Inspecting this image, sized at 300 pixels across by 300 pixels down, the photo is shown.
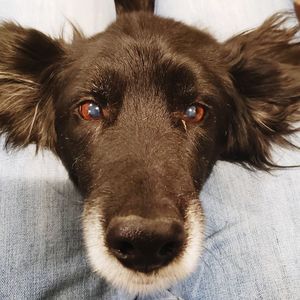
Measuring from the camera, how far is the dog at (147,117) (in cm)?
111

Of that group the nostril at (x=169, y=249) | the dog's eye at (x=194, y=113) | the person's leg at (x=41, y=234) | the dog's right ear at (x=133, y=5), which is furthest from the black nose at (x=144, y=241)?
the dog's right ear at (x=133, y=5)

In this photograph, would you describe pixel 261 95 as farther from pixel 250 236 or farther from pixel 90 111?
pixel 90 111

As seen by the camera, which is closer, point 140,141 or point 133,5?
point 140,141

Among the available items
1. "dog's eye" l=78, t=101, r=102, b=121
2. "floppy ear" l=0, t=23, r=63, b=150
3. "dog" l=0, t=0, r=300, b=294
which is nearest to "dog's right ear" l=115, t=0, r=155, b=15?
"dog" l=0, t=0, r=300, b=294

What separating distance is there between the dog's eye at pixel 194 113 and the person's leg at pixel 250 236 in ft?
0.86

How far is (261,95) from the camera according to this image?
1.67 metres

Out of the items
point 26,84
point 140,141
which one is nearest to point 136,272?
point 140,141

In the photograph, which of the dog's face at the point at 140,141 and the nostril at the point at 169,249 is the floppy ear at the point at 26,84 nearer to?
the dog's face at the point at 140,141

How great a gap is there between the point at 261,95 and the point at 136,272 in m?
0.87

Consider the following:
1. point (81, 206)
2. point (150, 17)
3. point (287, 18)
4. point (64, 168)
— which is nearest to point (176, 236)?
point (81, 206)

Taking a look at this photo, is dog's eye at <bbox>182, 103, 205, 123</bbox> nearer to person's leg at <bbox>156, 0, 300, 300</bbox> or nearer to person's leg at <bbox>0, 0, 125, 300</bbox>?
person's leg at <bbox>156, 0, 300, 300</bbox>

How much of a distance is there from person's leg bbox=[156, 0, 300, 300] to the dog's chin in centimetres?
17

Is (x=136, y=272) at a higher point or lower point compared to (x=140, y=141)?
lower

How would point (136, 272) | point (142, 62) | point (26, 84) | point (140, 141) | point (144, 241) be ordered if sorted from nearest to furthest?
point (144, 241), point (136, 272), point (140, 141), point (142, 62), point (26, 84)
